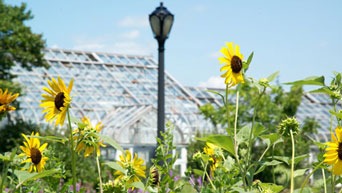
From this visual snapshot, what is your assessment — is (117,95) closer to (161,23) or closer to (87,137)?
(161,23)

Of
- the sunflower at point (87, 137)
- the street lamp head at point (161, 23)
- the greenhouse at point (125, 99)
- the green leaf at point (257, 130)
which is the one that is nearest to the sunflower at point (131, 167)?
the sunflower at point (87, 137)

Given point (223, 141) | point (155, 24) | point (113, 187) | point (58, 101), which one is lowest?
point (113, 187)

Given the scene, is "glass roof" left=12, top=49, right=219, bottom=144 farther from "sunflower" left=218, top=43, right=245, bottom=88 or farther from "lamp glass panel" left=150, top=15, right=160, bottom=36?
"sunflower" left=218, top=43, right=245, bottom=88

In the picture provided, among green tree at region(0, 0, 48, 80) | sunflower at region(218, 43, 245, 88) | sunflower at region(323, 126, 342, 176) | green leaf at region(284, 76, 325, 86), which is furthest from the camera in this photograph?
green tree at region(0, 0, 48, 80)

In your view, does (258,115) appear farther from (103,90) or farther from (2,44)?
(2,44)

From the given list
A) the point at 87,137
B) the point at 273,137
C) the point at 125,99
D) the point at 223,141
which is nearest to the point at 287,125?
the point at 273,137

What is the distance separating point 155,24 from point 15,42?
9.66 m

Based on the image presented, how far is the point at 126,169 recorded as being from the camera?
1317mm

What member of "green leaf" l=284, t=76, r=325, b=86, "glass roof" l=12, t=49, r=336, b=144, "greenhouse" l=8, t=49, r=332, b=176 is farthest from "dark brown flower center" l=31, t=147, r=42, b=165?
"glass roof" l=12, t=49, r=336, b=144

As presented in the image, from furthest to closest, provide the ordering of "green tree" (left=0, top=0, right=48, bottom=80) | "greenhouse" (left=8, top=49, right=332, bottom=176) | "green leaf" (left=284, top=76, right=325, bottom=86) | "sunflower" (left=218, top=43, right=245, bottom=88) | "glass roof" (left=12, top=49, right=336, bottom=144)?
"glass roof" (left=12, top=49, right=336, bottom=144), "greenhouse" (left=8, top=49, right=332, bottom=176), "green tree" (left=0, top=0, right=48, bottom=80), "sunflower" (left=218, top=43, right=245, bottom=88), "green leaf" (left=284, top=76, right=325, bottom=86)

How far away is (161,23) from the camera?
7.51 meters

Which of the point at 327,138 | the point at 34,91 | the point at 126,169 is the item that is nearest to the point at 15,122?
the point at 34,91

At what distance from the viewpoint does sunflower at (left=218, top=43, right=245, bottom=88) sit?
1.23 metres

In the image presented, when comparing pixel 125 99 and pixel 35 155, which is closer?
pixel 35 155
